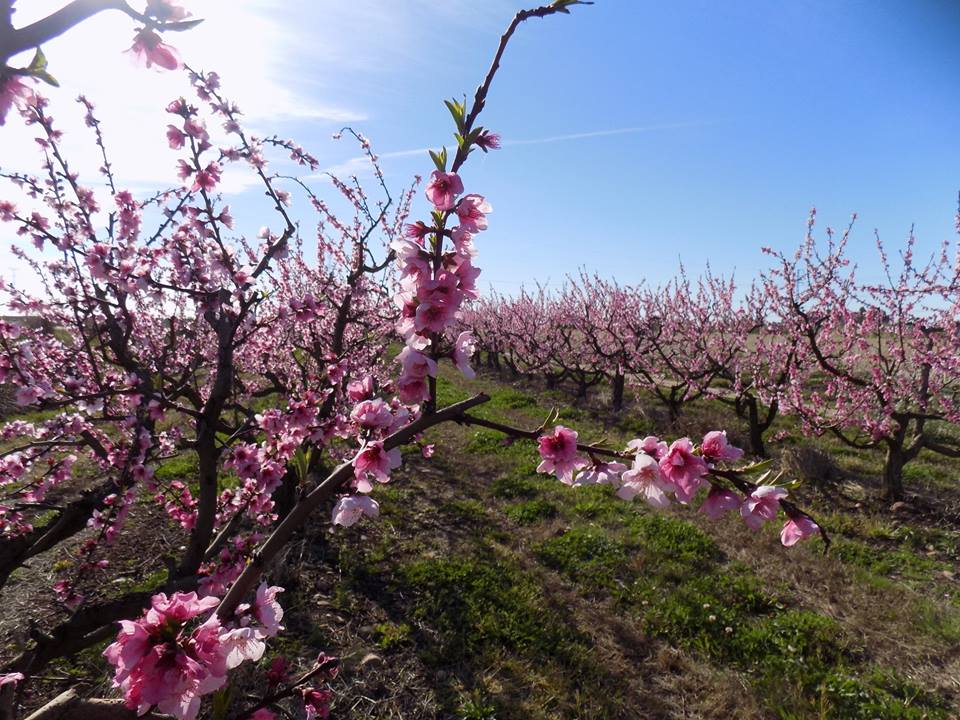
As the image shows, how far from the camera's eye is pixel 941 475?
7359 millimetres

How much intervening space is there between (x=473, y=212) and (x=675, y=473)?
2.97 ft

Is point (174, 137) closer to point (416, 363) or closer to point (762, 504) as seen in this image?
point (416, 363)

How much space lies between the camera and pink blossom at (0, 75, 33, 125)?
3.69ft

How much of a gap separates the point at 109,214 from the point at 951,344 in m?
9.33

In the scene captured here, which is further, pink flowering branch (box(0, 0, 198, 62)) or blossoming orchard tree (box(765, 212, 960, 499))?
blossoming orchard tree (box(765, 212, 960, 499))

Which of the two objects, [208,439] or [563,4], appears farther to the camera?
[208,439]

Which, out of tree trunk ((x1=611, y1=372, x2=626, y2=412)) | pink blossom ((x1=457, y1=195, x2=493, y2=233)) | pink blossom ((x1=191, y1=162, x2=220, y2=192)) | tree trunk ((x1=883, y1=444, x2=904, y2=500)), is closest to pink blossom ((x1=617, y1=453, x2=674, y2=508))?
pink blossom ((x1=457, y1=195, x2=493, y2=233))

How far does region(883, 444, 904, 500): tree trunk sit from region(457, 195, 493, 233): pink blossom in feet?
24.9

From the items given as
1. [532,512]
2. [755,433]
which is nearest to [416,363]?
[532,512]

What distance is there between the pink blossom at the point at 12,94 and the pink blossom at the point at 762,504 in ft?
6.64

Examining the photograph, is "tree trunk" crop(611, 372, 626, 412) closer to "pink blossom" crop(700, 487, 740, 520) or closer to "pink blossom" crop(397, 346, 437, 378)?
"pink blossom" crop(700, 487, 740, 520)

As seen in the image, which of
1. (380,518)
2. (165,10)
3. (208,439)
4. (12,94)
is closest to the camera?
(165,10)

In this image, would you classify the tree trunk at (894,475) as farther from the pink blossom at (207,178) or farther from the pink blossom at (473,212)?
the pink blossom at (207,178)

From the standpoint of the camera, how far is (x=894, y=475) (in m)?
6.54
